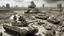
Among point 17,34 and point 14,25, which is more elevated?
point 14,25

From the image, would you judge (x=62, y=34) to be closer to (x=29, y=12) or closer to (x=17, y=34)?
(x=17, y=34)

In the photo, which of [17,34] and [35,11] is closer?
[17,34]

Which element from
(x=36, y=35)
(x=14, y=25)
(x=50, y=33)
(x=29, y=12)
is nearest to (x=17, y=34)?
(x=14, y=25)

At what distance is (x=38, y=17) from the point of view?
21469 millimetres

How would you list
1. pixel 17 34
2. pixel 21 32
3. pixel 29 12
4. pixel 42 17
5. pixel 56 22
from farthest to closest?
pixel 29 12 → pixel 42 17 → pixel 56 22 → pixel 17 34 → pixel 21 32

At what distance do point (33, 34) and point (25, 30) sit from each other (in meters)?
2.09

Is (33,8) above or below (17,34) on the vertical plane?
above

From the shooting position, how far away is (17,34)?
43.4 ft

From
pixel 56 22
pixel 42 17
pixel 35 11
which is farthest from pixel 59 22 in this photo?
pixel 35 11

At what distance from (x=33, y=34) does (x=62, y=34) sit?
349 cm

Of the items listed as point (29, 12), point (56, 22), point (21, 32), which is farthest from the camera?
point (29, 12)

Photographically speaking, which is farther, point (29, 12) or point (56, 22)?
point (29, 12)

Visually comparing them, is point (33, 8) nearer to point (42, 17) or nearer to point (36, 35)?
point (42, 17)

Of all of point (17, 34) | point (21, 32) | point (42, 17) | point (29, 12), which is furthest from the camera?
point (29, 12)
